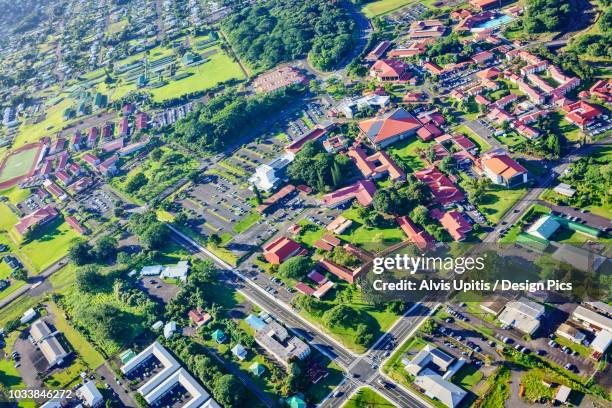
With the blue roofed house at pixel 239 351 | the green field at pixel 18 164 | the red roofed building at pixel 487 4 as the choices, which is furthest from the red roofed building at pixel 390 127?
the green field at pixel 18 164

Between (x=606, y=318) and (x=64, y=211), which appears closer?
(x=606, y=318)

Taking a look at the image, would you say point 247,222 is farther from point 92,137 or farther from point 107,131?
point 92,137

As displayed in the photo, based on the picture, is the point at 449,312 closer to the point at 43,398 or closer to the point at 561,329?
the point at 561,329

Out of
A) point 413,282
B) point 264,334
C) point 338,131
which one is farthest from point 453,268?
point 338,131

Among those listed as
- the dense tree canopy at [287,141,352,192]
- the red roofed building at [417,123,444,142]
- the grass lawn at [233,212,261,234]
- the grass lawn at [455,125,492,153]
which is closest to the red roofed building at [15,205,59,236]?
the grass lawn at [233,212,261,234]

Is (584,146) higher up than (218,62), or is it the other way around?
(218,62)

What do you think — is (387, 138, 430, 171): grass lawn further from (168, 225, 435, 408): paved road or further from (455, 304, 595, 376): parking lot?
(455, 304, 595, 376): parking lot

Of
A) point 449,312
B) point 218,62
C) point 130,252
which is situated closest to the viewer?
point 449,312
